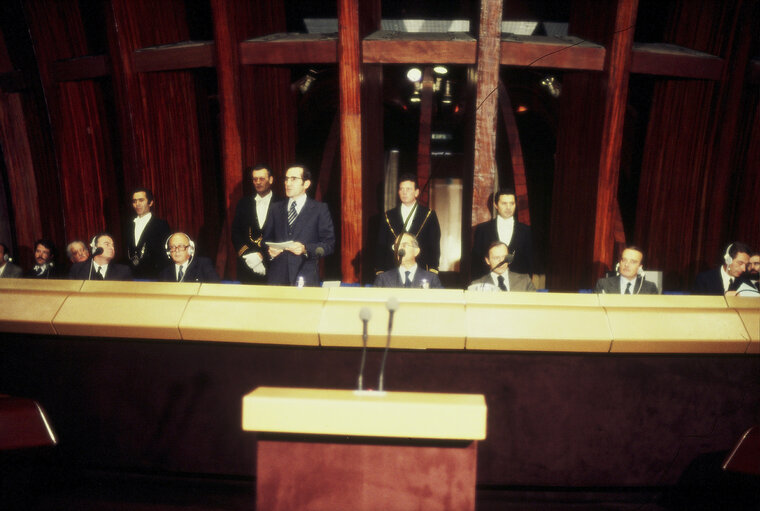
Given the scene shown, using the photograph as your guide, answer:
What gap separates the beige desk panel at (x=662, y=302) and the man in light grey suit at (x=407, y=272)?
114cm

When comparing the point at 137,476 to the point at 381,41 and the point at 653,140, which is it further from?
the point at 653,140

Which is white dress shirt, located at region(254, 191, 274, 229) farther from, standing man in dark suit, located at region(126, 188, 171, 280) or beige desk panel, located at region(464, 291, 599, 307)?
beige desk panel, located at region(464, 291, 599, 307)

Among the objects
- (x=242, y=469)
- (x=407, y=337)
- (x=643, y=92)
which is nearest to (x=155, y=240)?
(x=242, y=469)

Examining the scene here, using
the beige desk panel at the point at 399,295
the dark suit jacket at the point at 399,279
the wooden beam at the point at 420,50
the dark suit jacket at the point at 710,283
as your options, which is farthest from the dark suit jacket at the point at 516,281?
the wooden beam at the point at 420,50

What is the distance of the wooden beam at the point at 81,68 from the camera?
4.78m

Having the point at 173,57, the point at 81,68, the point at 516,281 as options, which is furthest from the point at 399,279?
the point at 81,68

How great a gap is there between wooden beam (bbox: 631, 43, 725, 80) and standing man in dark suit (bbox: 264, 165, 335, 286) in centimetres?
345

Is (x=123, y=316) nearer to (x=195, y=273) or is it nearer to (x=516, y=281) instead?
(x=195, y=273)

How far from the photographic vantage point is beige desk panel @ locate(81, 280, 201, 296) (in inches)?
71.9

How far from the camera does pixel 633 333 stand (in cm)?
166

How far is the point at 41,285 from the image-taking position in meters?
1.92

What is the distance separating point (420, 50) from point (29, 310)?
3738mm

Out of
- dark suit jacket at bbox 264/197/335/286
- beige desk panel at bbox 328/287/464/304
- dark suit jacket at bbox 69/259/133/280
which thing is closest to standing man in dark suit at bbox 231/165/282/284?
dark suit jacket at bbox 264/197/335/286

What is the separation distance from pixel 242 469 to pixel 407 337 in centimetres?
92
